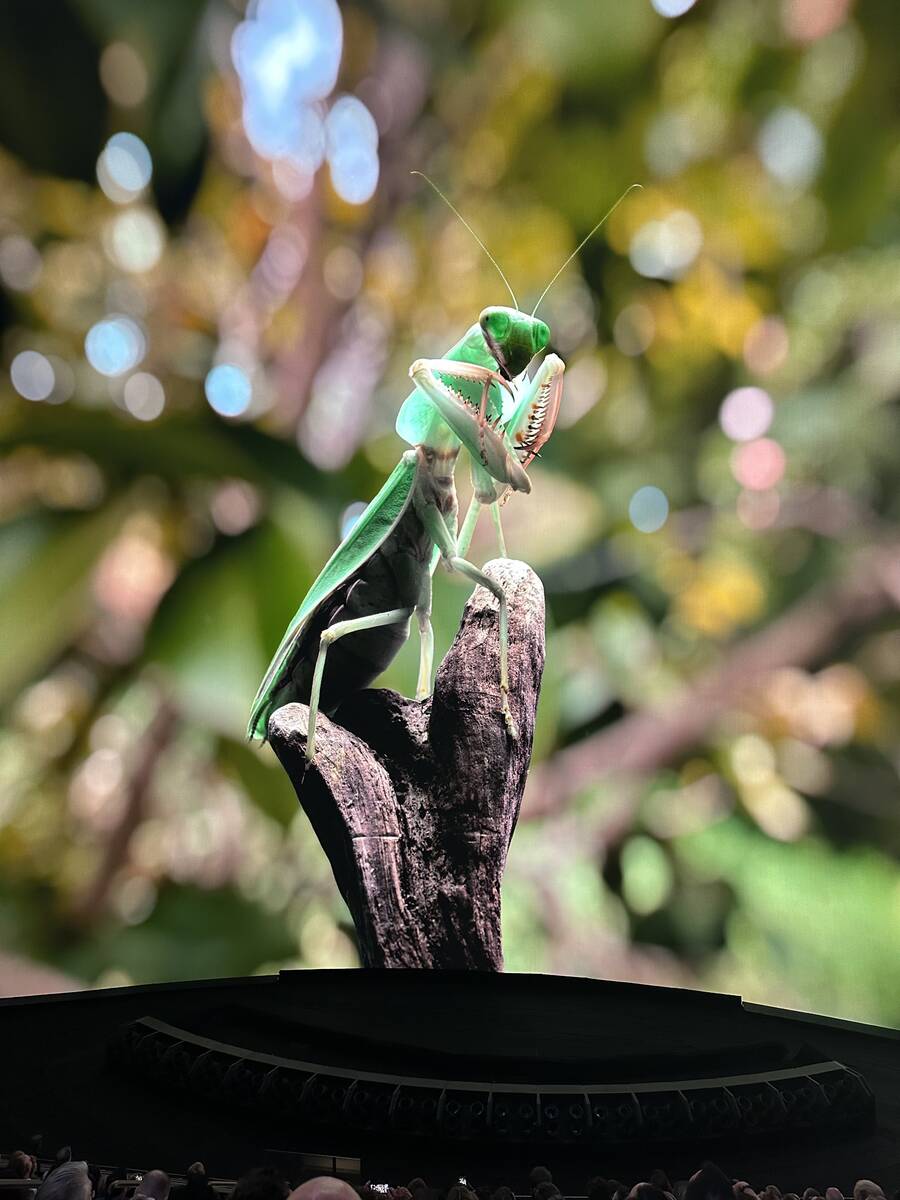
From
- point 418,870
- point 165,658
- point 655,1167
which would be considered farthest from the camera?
point 165,658

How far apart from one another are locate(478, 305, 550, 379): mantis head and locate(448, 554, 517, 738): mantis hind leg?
0.42m

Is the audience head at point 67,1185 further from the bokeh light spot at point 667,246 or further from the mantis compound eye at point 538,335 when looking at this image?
the bokeh light spot at point 667,246

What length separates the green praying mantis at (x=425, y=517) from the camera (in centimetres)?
Answer: 212

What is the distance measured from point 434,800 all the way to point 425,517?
0.66m

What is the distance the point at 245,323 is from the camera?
3.38 metres

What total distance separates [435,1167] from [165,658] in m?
2.15

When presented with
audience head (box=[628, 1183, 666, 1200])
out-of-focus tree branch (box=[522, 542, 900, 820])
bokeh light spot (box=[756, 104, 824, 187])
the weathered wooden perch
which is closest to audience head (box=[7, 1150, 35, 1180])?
audience head (box=[628, 1183, 666, 1200])

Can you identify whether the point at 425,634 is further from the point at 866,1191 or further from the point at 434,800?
the point at 866,1191

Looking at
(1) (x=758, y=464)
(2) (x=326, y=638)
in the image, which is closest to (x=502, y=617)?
(2) (x=326, y=638)

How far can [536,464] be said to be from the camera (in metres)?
3.44

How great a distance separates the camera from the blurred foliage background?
3152mm

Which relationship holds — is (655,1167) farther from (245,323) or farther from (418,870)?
(245,323)

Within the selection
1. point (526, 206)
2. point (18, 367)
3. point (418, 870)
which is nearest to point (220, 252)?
point (18, 367)

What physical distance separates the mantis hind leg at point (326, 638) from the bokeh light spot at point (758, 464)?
1.59 m
